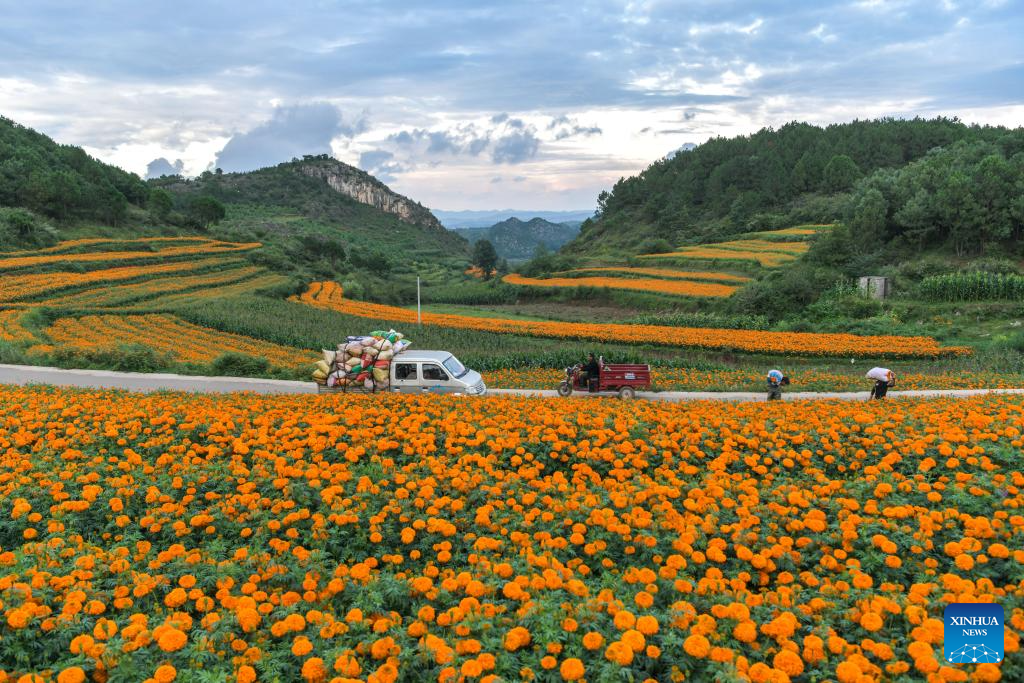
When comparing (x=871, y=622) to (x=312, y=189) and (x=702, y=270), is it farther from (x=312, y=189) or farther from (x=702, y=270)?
(x=312, y=189)

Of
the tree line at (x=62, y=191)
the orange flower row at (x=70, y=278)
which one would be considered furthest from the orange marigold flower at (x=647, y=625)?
the tree line at (x=62, y=191)

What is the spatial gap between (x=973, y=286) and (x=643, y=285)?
23300mm

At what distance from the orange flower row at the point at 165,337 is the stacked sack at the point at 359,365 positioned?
27.4 ft

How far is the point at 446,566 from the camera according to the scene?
17.6 feet

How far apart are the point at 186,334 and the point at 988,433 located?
3054 cm

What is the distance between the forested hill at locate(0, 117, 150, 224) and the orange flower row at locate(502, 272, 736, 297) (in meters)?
42.6

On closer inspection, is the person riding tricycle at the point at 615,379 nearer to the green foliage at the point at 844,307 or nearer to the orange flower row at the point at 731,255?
the green foliage at the point at 844,307

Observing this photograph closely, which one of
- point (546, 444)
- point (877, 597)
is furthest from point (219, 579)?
point (877, 597)

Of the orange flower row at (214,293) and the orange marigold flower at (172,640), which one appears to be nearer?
the orange marigold flower at (172,640)

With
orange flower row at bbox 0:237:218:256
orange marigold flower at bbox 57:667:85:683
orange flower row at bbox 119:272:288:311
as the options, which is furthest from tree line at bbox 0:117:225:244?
orange marigold flower at bbox 57:667:85:683

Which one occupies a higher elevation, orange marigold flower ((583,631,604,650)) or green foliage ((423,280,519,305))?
green foliage ((423,280,519,305))

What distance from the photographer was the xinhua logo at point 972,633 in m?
3.63

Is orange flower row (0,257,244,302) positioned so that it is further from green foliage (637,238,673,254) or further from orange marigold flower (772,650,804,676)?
green foliage (637,238,673,254)

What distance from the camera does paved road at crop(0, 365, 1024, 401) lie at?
16.4 metres
